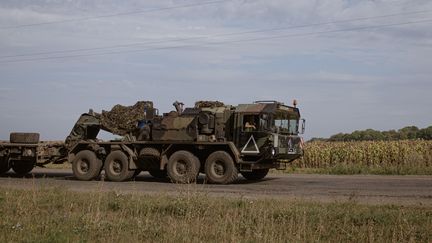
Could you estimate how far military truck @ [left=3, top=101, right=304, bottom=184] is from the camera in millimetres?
18984

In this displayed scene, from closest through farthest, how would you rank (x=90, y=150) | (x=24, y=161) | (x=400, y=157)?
1. (x=90, y=150)
2. (x=24, y=161)
3. (x=400, y=157)

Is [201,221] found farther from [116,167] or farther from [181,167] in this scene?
[116,167]

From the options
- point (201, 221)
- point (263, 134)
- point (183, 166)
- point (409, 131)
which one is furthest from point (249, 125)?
point (409, 131)

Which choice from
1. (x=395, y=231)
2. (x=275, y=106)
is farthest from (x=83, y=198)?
(x=275, y=106)

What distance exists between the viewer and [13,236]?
8.10m

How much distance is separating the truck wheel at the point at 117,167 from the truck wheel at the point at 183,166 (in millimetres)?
1835

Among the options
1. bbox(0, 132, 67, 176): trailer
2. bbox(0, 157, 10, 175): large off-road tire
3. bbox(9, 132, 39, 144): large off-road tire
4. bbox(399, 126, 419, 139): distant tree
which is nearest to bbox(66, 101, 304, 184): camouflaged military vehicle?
bbox(0, 132, 67, 176): trailer

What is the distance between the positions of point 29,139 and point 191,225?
50.8ft

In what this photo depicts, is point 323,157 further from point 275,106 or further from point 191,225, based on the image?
point 191,225

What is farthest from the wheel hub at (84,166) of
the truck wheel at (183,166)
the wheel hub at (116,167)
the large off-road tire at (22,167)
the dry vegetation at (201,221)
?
the dry vegetation at (201,221)

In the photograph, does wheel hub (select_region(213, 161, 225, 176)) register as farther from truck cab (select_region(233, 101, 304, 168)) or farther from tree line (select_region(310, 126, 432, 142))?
tree line (select_region(310, 126, 432, 142))

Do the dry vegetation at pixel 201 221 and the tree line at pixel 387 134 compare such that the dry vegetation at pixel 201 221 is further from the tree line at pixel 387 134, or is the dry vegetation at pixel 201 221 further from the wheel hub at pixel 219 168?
the tree line at pixel 387 134

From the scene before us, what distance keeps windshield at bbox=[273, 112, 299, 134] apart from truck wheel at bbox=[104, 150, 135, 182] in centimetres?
566

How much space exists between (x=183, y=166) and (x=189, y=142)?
855 mm
